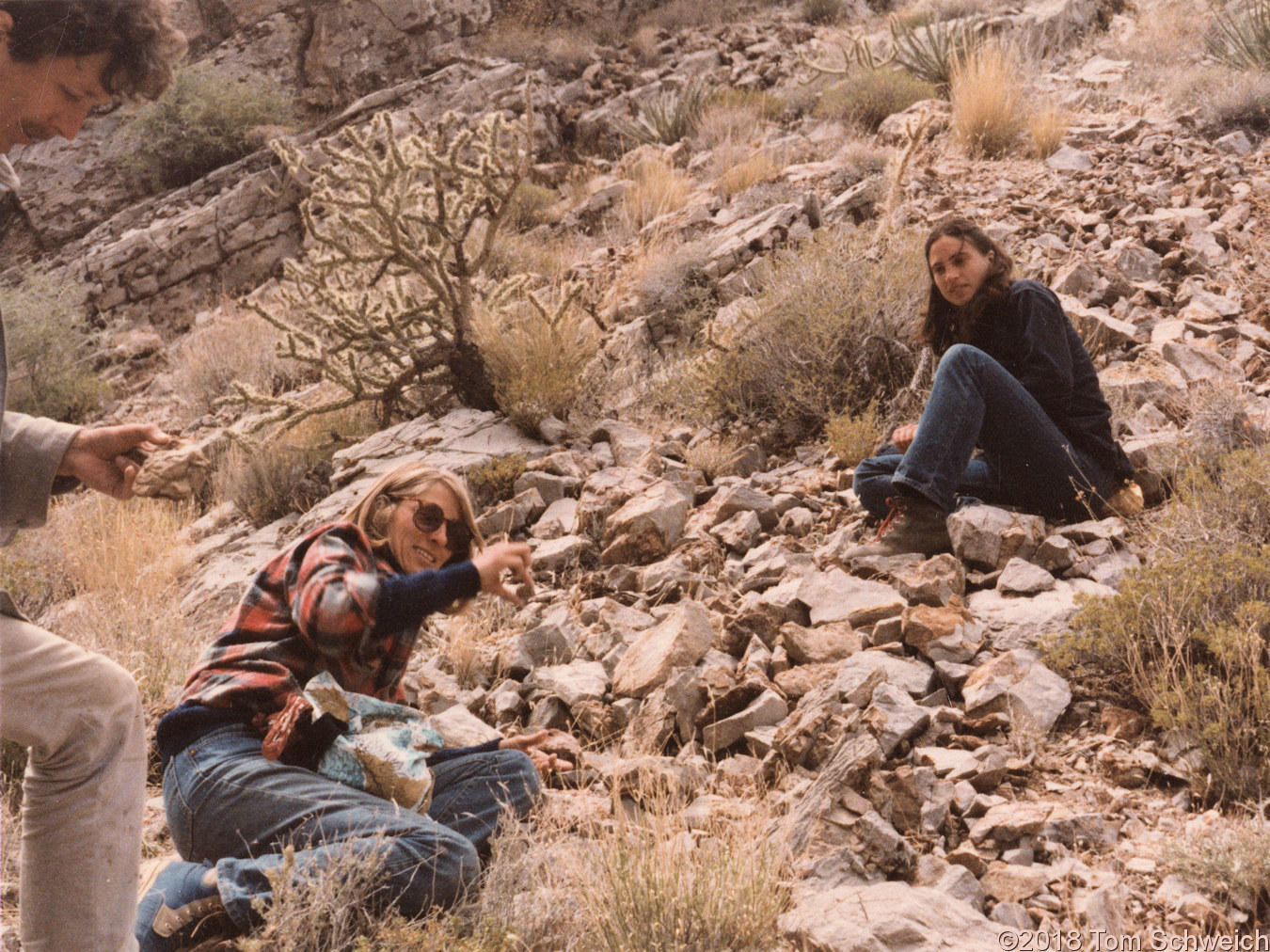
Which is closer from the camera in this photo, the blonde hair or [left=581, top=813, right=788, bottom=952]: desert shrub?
[left=581, top=813, right=788, bottom=952]: desert shrub

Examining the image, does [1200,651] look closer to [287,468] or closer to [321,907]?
[321,907]

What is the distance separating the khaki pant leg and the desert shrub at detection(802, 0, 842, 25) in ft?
51.6

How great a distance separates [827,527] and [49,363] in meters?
9.19

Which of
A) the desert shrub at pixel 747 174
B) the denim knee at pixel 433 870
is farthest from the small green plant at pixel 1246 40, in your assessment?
the denim knee at pixel 433 870

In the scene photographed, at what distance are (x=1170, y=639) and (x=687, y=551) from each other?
75.0 inches

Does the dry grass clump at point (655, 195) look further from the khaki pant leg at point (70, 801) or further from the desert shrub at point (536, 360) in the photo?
the khaki pant leg at point (70, 801)

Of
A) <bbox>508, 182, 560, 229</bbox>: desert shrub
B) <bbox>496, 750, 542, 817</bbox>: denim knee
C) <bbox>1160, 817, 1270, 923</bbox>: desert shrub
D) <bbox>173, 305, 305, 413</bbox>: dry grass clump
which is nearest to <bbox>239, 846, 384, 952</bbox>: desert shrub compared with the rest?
<bbox>496, 750, 542, 817</bbox>: denim knee

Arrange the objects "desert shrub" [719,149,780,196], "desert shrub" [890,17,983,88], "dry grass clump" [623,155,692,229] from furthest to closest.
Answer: "desert shrub" [890,17,983,88] < "dry grass clump" [623,155,692,229] < "desert shrub" [719,149,780,196]

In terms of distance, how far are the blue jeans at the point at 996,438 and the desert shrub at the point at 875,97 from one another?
701 centimetres

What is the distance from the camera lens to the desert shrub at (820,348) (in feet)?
16.8

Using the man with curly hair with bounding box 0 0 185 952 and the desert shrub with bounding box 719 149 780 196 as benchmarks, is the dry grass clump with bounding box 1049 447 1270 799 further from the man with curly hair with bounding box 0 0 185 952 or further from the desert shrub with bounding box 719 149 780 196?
the desert shrub with bounding box 719 149 780 196

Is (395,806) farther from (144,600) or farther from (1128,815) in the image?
(144,600)

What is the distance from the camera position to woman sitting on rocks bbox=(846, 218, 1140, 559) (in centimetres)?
364

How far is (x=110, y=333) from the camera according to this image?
1073 centimetres
